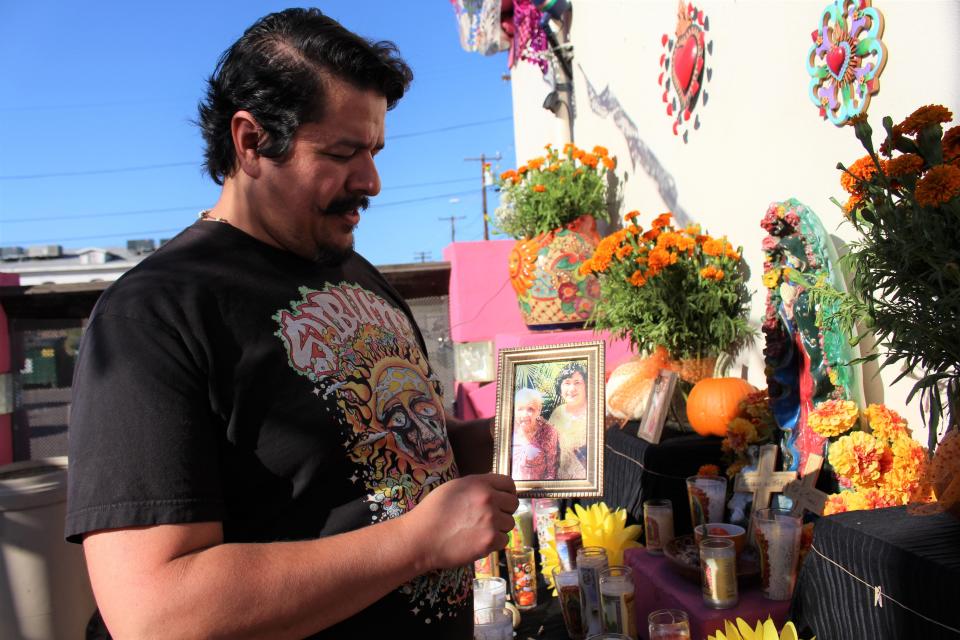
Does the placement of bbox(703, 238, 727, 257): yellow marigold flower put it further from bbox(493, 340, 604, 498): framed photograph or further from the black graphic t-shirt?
the black graphic t-shirt

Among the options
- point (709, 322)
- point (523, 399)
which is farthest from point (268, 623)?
point (709, 322)

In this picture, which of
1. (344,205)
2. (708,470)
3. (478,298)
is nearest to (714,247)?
(708,470)

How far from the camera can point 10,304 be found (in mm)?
5723

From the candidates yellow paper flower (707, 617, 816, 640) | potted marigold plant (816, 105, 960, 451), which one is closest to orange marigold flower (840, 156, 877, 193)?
potted marigold plant (816, 105, 960, 451)

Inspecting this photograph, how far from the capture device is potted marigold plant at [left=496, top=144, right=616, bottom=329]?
4.27 metres

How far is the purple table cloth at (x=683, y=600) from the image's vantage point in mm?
1977

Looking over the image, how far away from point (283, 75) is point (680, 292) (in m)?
2.35

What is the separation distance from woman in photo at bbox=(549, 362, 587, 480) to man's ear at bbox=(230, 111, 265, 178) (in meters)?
0.93

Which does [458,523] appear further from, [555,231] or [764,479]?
[555,231]

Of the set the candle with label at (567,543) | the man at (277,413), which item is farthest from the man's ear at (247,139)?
the candle with label at (567,543)

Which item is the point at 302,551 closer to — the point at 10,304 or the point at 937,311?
the point at 937,311

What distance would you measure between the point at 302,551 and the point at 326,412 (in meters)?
0.23

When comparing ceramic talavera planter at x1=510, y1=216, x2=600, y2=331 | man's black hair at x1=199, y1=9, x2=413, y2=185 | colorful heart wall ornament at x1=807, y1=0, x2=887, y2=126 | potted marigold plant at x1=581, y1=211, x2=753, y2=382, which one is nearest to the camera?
man's black hair at x1=199, y1=9, x2=413, y2=185

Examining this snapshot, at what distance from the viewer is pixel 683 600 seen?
6.85ft
